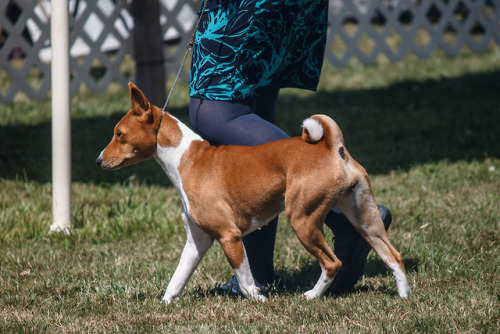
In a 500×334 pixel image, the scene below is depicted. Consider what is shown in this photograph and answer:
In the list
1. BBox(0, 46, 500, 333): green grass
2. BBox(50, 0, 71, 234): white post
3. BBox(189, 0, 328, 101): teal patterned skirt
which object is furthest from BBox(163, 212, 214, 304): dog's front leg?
BBox(50, 0, 71, 234): white post

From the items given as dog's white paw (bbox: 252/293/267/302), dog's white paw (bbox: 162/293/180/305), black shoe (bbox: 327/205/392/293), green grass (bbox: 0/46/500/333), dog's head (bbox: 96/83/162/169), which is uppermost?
dog's head (bbox: 96/83/162/169)

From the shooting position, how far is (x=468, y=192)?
4.55m

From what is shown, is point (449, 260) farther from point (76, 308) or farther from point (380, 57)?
point (380, 57)

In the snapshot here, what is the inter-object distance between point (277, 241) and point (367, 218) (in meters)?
1.32

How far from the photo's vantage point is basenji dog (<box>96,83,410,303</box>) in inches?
96.3

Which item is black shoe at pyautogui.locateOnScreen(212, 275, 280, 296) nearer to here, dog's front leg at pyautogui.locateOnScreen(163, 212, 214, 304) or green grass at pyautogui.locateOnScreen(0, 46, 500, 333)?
green grass at pyautogui.locateOnScreen(0, 46, 500, 333)

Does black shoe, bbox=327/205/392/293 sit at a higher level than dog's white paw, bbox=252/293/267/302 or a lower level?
higher

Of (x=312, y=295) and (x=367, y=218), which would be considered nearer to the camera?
(x=367, y=218)

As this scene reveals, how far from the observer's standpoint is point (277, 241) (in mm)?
3861

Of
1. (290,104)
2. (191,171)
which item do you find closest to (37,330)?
(191,171)

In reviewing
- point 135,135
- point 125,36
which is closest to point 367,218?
point 135,135

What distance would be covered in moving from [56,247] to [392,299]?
6.85 feet

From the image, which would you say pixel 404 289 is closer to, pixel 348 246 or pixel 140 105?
pixel 348 246

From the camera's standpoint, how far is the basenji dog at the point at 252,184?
8.02 ft
